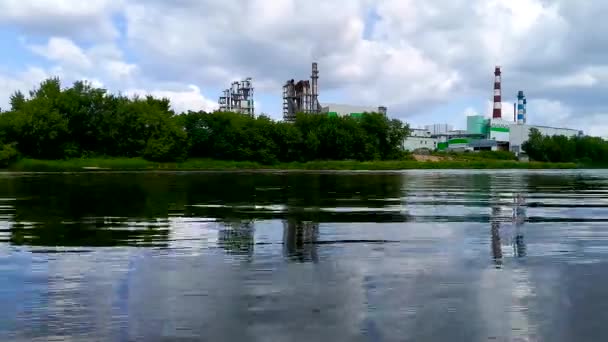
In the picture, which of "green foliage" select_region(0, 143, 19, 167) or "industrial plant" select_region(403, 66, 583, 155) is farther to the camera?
"industrial plant" select_region(403, 66, 583, 155)

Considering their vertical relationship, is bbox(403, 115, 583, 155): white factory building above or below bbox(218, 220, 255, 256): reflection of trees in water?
above

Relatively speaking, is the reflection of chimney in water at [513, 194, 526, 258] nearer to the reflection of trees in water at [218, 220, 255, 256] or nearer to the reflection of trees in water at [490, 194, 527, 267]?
the reflection of trees in water at [490, 194, 527, 267]

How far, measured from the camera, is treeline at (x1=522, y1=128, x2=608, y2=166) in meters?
126

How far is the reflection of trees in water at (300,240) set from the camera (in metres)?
10.4

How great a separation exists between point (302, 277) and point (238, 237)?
428 cm

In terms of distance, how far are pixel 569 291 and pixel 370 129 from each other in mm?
95471

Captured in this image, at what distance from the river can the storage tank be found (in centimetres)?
13826

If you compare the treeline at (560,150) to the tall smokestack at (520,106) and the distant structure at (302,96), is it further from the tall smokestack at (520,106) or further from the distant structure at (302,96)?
the distant structure at (302,96)

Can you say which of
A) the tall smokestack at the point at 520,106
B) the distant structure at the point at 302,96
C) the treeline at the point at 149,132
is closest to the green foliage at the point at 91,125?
the treeline at the point at 149,132

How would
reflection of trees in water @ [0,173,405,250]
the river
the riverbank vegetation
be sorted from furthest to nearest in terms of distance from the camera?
the riverbank vegetation
reflection of trees in water @ [0,173,405,250]
the river

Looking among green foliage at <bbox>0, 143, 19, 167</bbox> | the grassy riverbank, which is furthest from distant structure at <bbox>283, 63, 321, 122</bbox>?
green foliage at <bbox>0, 143, 19, 167</bbox>

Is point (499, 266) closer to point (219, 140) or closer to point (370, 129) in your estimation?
point (219, 140)

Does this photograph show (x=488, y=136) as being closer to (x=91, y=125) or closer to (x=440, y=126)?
(x=440, y=126)

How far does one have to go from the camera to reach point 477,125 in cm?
15062
